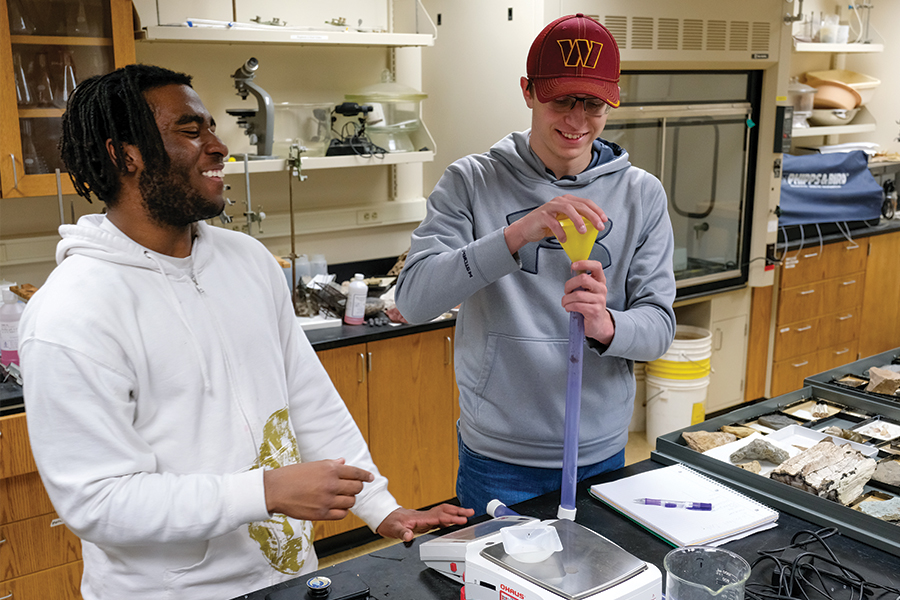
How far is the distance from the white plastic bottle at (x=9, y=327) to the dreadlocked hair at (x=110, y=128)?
3.91 ft

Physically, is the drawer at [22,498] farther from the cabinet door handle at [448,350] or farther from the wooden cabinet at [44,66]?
the cabinet door handle at [448,350]

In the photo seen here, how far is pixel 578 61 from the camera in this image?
1429mm

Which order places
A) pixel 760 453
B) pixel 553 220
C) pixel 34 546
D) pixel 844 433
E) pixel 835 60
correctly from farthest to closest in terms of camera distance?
1. pixel 835 60
2. pixel 34 546
3. pixel 844 433
4. pixel 760 453
5. pixel 553 220

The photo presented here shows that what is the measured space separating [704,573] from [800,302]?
354 centimetres

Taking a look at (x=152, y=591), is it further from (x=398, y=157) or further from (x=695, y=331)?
(x=695, y=331)

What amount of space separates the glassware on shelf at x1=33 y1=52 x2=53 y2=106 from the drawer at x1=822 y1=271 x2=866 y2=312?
12.7 feet

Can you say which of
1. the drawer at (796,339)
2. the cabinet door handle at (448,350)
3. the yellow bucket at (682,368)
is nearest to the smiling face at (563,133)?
the cabinet door handle at (448,350)

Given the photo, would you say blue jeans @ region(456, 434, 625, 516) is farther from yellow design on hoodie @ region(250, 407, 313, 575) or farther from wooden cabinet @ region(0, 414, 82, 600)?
wooden cabinet @ region(0, 414, 82, 600)

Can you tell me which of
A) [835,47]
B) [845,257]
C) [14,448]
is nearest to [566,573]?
[14,448]

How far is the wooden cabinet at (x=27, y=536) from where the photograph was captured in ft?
6.93

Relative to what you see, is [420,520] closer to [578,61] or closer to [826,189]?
[578,61]

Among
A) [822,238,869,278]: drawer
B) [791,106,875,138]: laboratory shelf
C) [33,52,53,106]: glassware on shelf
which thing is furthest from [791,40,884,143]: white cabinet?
[33,52,53,106]: glassware on shelf

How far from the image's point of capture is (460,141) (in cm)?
334

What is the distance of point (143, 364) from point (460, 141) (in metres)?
2.36
